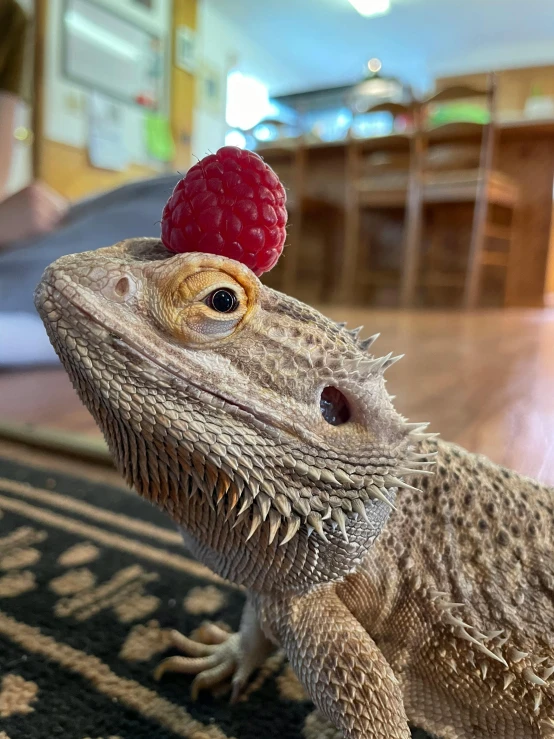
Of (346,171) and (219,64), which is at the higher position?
(219,64)

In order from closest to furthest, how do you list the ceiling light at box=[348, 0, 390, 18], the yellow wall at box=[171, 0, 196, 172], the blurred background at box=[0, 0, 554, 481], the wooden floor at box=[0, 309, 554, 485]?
the wooden floor at box=[0, 309, 554, 485] < the blurred background at box=[0, 0, 554, 481] < the yellow wall at box=[171, 0, 196, 172] < the ceiling light at box=[348, 0, 390, 18]

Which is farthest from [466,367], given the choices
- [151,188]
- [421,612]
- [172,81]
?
[172,81]

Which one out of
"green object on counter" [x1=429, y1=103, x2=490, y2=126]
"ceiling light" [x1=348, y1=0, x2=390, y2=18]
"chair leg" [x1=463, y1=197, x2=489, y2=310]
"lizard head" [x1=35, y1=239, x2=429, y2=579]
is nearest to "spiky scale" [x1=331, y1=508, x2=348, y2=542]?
"lizard head" [x1=35, y1=239, x2=429, y2=579]

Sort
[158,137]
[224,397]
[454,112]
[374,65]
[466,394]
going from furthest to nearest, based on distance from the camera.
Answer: [374,65], [454,112], [158,137], [466,394], [224,397]

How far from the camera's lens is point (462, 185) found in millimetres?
4613

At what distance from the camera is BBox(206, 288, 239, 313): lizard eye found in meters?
0.50

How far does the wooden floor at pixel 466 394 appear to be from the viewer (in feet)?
4.48

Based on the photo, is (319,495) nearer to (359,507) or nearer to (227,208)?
(359,507)

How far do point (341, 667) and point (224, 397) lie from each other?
279 mm

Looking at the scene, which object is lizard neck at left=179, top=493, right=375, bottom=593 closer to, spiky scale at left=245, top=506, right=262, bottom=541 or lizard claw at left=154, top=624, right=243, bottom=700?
spiky scale at left=245, top=506, right=262, bottom=541

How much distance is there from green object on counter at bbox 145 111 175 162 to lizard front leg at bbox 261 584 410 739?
4023 mm

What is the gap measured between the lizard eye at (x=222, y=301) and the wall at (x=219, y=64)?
3.94 meters

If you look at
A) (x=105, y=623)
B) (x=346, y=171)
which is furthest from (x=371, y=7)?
(x=105, y=623)

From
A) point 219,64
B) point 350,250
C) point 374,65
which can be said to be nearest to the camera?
point 350,250
